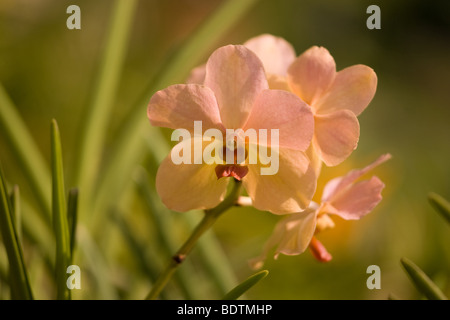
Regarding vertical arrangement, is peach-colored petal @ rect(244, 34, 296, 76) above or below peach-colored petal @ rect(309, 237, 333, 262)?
above

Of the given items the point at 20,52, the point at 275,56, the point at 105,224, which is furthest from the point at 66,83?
the point at 275,56

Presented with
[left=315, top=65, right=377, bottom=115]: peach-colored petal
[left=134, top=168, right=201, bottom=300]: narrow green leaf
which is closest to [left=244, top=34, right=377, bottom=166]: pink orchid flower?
[left=315, top=65, right=377, bottom=115]: peach-colored petal

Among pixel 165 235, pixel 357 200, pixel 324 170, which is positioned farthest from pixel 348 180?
pixel 324 170

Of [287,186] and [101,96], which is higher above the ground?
[101,96]

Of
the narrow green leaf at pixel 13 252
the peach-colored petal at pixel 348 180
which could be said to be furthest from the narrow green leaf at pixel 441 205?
the narrow green leaf at pixel 13 252

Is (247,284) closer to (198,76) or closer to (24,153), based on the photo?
(198,76)

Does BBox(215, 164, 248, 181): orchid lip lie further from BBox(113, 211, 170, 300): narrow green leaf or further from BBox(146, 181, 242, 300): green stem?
BBox(113, 211, 170, 300): narrow green leaf
